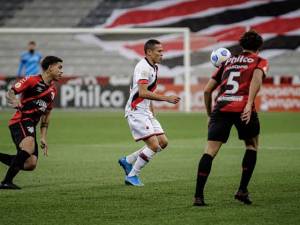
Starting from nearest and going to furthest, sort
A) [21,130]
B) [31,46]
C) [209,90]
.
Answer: [209,90] < [21,130] < [31,46]

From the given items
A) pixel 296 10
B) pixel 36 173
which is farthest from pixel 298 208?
pixel 296 10

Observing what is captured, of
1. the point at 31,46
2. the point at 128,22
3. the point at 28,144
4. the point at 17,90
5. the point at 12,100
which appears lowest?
the point at 28,144

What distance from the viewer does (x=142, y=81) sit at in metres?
10.7

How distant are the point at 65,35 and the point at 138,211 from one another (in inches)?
923

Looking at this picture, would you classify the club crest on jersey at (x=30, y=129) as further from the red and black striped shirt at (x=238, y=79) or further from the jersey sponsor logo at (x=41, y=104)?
the red and black striped shirt at (x=238, y=79)

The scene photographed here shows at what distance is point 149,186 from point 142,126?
2.81 feet

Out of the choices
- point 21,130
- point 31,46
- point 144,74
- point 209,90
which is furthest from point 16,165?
point 31,46

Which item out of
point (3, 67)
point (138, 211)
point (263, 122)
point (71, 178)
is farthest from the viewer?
point (3, 67)

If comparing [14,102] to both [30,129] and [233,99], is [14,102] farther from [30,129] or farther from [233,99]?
[233,99]

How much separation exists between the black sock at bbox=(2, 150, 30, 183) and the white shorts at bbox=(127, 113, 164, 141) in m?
1.56

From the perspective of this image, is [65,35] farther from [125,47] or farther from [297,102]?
[297,102]

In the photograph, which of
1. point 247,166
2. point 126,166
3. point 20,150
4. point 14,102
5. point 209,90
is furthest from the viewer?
point 126,166

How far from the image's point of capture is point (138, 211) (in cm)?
840

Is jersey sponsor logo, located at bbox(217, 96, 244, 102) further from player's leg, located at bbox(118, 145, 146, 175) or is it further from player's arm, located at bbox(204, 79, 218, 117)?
player's leg, located at bbox(118, 145, 146, 175)
